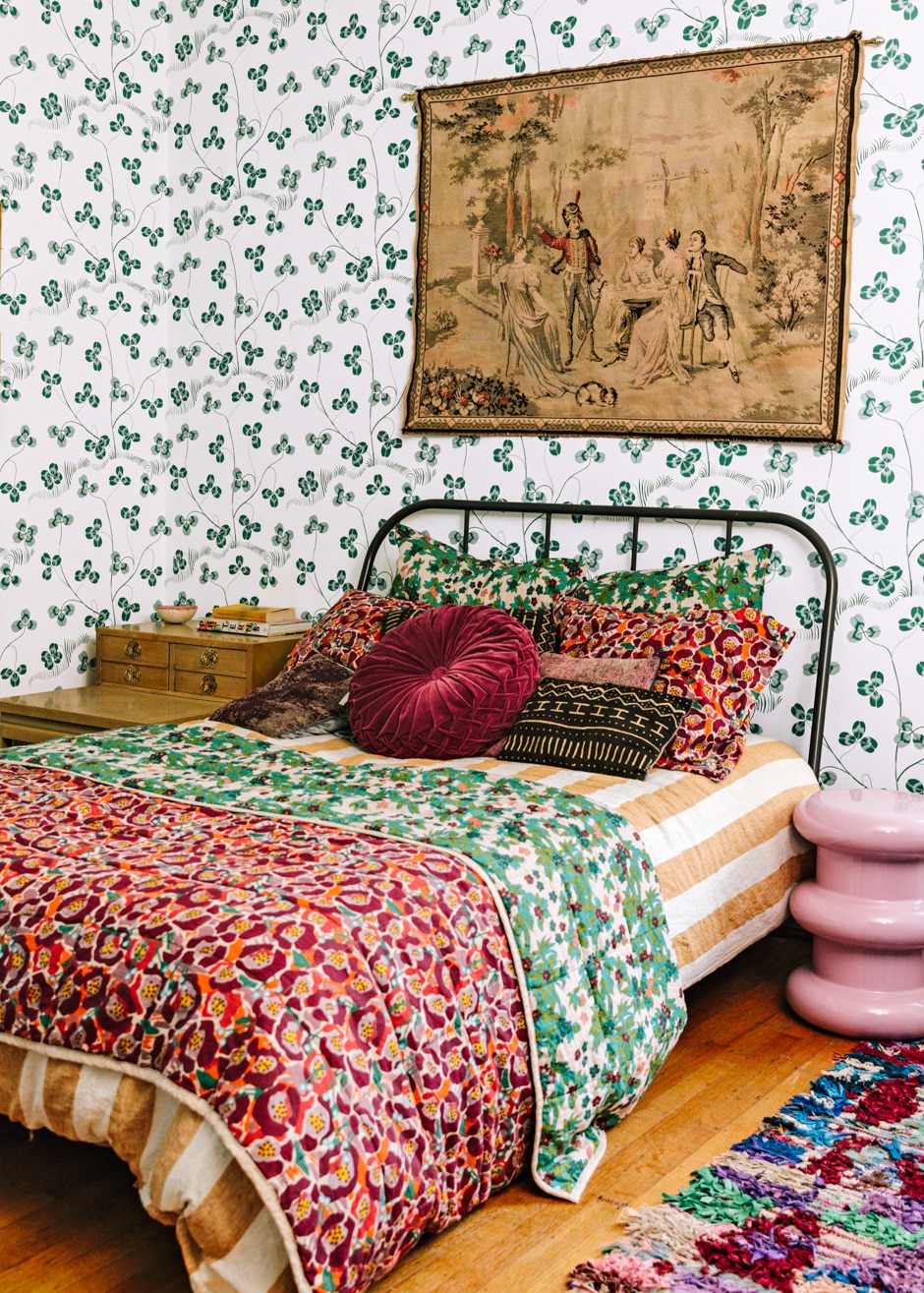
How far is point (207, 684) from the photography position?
4.04 m

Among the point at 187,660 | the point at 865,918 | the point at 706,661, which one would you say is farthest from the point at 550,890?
the point at 187,660

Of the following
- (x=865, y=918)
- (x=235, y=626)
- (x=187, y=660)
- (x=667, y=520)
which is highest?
(x=667, y=520)

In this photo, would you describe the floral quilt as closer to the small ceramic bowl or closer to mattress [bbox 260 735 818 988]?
mattress [bbox 260 735 818 988]

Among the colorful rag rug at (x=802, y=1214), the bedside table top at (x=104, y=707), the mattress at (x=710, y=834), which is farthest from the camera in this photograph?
the bedside table top at (x=104, y=707)

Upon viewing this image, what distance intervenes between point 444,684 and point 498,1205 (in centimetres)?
127

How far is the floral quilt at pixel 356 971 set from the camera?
1.69 meters

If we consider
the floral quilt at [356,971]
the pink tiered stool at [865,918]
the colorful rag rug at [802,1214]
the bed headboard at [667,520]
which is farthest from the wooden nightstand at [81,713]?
the colorful rag rug at [802,1214]

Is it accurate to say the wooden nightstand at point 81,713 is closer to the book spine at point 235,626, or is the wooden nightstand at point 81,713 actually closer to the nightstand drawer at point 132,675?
the nightstand drawer at point 132,675

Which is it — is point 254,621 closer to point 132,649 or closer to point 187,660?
point 187,660

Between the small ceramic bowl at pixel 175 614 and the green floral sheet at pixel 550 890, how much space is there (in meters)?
1.51

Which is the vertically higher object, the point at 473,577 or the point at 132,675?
the point at 473,577

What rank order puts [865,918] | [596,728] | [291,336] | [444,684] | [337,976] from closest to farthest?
[337,976] → [865,918] → [596,728] → [444,684] → [291,336]

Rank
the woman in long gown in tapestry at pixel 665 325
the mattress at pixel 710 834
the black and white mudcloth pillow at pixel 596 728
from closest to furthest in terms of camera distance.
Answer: the mattress at pixel 710 834 < the black and white mudcloth pillow at pixel 596 728 < the woman in long gown in tapestry at pixel 665 325

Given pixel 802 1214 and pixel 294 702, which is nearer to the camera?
pixel 802 1214
